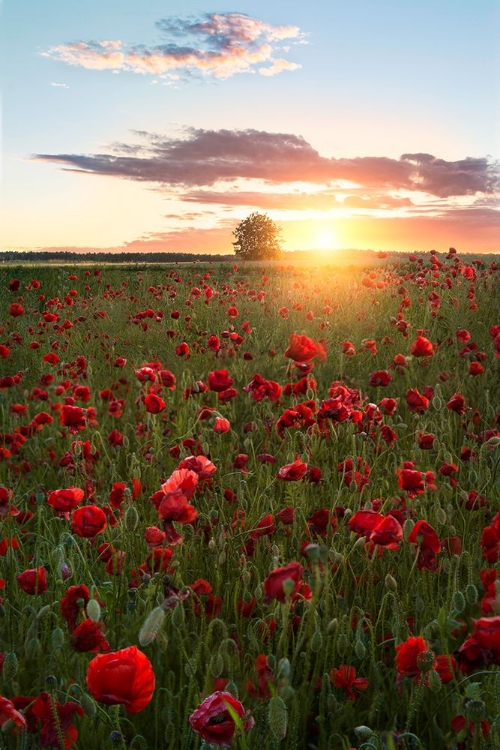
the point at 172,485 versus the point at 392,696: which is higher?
the point at 172,485

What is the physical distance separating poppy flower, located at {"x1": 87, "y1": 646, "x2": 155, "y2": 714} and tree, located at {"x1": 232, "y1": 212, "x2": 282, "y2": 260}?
48.8m

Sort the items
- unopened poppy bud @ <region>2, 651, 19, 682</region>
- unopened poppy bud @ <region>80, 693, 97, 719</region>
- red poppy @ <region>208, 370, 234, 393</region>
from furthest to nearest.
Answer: red poppy @ <region>208, 370, 234, 393</region>, unopened poppy bud @ <region>2, 651, 19, 682</region>, unopened poppy bud @ <region>80, 693, 97, 719</region>

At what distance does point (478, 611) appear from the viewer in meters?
1.87

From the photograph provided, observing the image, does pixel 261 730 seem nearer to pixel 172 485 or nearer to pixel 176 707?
pixel 176 707

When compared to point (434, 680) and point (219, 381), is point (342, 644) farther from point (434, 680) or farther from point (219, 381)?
point (219, 381)

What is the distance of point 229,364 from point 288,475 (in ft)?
12.6

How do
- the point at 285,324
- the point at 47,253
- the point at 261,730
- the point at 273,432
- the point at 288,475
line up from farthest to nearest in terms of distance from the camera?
1. the point at 47,253
2. the point at 285,324
3. the point at 273,432
4. the point at 288,475
5. the point at 261,730

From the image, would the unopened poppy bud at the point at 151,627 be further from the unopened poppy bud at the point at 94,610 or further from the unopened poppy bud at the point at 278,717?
the unopened poppy bud at the point at 278,717

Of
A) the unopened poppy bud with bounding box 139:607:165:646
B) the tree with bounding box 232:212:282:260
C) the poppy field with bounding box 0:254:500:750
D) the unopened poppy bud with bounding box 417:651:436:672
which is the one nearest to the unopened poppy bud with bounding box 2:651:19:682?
the poppy field with bounding box 0:254:500:750

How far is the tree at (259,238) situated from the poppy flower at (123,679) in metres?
48.8

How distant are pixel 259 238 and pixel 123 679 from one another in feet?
164

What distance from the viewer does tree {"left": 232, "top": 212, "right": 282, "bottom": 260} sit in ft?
162

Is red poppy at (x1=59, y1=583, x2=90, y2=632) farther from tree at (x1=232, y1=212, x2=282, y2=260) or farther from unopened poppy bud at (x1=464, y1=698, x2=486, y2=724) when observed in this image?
tree at (x1=232, y1=212, x2=282, y2=260)

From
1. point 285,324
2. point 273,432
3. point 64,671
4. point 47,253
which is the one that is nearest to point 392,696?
point 64,671
